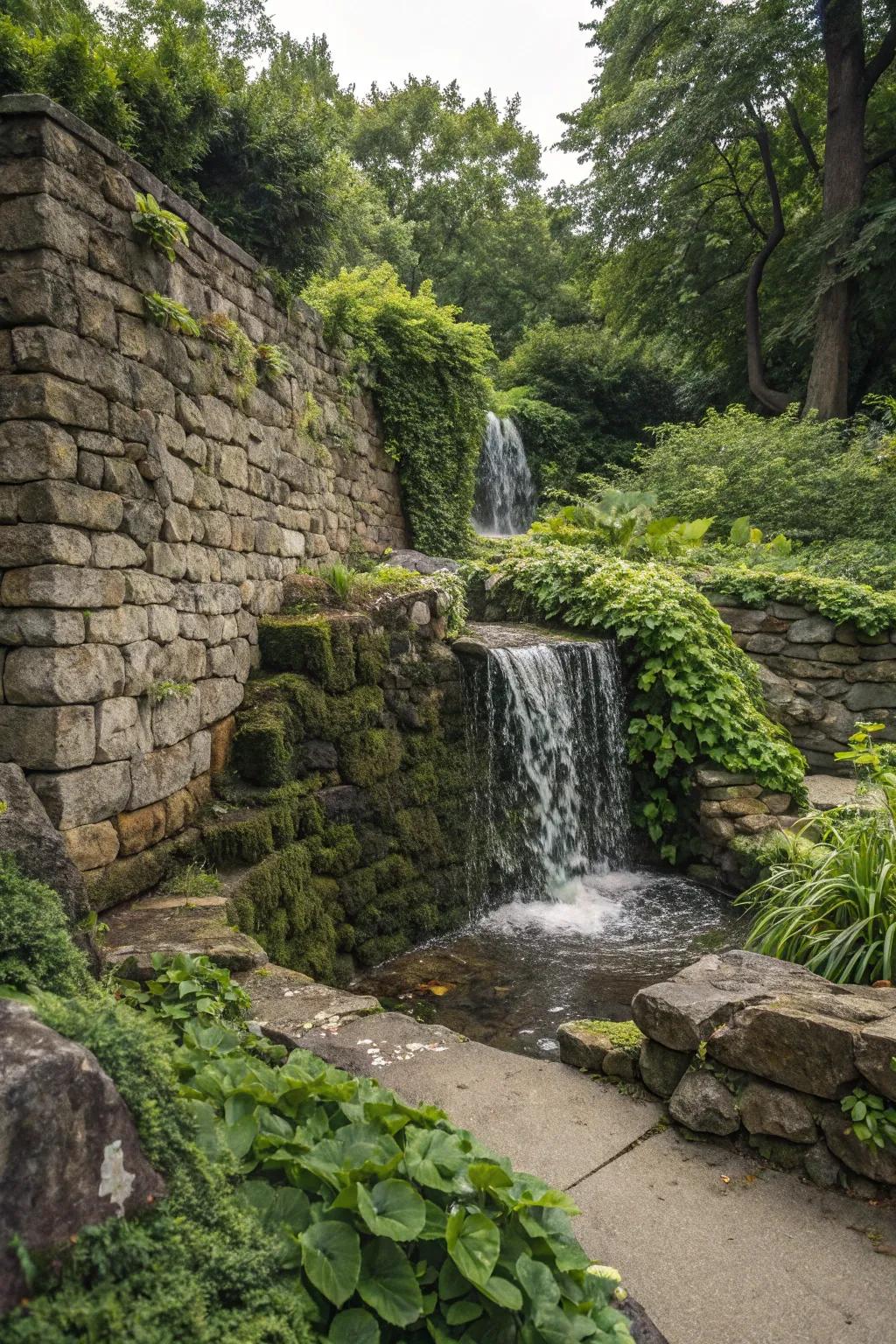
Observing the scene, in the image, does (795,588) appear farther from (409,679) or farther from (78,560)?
(78,560)

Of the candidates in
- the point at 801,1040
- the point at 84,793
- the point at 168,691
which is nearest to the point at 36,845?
the point at 84,793

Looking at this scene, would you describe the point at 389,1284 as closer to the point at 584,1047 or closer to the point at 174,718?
the point at 584,1047

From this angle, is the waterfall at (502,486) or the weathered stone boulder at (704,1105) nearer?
the weathered stone boulder at (704,1105)

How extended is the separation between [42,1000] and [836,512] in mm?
11919

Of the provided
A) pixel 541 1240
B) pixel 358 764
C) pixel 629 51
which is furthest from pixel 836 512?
pixel 541 1240

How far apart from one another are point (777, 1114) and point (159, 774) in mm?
2889

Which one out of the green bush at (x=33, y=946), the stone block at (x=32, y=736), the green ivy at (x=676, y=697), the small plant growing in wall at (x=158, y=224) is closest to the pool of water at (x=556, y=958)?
the green ivy at (x=676, y=697)

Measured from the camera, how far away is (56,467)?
331 centimetres

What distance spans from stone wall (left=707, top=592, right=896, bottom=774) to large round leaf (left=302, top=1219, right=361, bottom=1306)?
7.59 m

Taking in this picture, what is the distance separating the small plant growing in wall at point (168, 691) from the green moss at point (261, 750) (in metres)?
0.54

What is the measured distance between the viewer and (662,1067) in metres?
2.65

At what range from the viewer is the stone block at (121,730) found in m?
3.50

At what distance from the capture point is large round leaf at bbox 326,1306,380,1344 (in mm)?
1230

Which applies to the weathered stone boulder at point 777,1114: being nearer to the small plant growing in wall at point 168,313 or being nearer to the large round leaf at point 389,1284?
the large round leaf at point 389,1284
